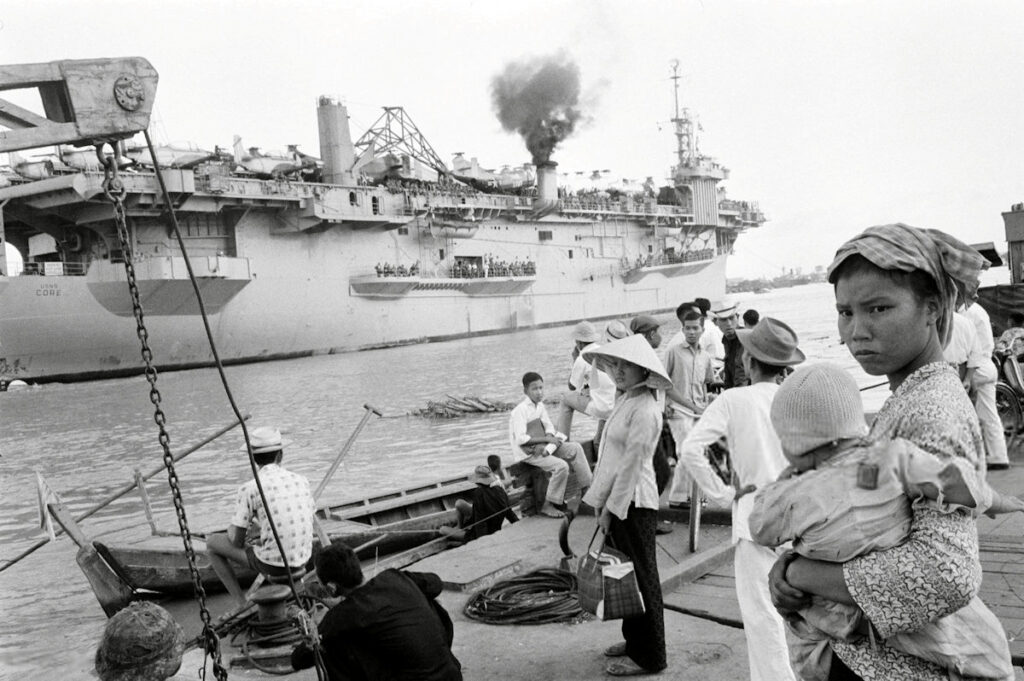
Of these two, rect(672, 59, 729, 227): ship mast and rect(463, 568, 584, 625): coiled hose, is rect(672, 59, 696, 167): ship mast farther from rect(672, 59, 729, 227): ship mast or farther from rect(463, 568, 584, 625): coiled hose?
rect(463, 568, 584, 625): coiled hose

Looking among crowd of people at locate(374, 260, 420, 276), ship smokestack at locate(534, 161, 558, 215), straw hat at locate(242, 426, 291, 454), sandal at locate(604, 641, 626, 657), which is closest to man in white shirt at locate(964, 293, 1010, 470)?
sandal at locate(604, 641, 626, 657)

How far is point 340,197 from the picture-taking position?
37.0 meters

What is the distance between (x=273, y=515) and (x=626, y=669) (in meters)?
2.66

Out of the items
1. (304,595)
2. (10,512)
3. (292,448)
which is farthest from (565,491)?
(292,448)

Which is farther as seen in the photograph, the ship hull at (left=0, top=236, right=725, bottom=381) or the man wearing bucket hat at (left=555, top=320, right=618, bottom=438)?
the ship hull at (left=0, top=236, right=725, bottom=381)

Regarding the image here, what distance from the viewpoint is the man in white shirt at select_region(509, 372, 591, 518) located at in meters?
7.60

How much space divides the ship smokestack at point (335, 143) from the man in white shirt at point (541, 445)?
36.0 m

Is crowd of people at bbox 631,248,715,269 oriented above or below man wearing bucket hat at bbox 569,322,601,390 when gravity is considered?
above

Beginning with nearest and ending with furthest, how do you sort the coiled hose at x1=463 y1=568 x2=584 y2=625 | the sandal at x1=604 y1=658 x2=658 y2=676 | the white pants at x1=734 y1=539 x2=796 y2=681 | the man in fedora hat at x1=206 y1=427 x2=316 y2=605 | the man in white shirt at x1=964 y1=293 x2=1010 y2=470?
the white pants at x1=734 y1=539 x2=796 y2=681 → the sandal at x1=604 y1=658 x2=658 y2=676 → the coiled hose at x1=463 y1=568 x2=584 y2=625 → the man in fedora hat at x1=206 y1=427 x2=316 y2=605 → the man in white shirt at x1=964 y1=293 x2=1010 y2=470

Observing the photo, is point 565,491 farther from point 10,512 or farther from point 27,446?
point 27,446

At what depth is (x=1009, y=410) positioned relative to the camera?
7.98 meters

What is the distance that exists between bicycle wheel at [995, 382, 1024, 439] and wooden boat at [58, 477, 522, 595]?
15.4ft

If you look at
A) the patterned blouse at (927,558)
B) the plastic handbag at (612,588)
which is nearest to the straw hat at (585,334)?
the plastic handbag at (612,588)

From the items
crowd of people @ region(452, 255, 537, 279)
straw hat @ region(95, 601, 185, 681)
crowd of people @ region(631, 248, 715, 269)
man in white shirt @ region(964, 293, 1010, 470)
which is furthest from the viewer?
crowd of people @ region(631, 248, 715, 269)
